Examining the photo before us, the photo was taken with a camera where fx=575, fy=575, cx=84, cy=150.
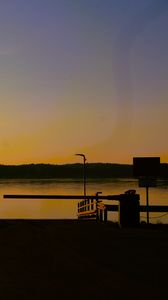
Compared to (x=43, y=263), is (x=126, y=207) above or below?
above

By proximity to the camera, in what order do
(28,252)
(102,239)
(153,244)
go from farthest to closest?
(102,239), (153,244), (28,252)

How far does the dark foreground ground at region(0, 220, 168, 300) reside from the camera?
10.5m

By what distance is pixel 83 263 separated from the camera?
13.5 meters

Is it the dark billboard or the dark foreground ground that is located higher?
the dark billboard

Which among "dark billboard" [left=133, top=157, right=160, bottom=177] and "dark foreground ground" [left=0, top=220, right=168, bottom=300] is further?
"dark billboard" [left=133, top=157, right=160, bottom=177]

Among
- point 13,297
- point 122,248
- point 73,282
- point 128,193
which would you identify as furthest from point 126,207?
point 13,297

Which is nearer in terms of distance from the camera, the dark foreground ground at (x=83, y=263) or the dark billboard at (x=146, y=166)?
the dark foreground ground at (x=83, y=263)

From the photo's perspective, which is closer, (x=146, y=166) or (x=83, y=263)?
(x=83, y=263)

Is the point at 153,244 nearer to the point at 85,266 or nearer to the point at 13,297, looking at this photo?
the point at 85,266

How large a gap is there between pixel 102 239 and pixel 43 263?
490cm

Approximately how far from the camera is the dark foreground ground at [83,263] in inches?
415

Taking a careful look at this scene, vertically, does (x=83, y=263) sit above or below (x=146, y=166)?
below

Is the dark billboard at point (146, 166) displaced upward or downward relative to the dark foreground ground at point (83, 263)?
upward

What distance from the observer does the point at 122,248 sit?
633 inches
